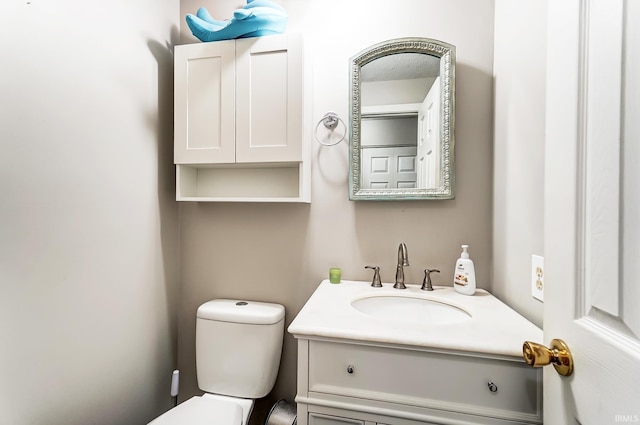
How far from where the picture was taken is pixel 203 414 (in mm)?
1064

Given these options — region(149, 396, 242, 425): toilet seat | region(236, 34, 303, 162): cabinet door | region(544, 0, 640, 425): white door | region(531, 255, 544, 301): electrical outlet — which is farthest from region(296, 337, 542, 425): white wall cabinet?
region(236, 34, 303, 162): cabinet door

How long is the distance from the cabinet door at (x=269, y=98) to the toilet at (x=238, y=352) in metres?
0.71

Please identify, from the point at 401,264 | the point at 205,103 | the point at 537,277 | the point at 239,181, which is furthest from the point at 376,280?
the point at 205,103

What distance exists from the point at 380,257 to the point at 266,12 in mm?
1197

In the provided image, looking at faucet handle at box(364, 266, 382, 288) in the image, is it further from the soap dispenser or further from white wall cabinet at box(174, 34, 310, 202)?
white wall cabinet at box(174, 34, 310, 202)

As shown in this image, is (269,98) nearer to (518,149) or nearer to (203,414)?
(518,149)

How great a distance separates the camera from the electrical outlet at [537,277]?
88 centimetres

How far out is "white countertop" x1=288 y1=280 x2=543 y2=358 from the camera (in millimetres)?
755

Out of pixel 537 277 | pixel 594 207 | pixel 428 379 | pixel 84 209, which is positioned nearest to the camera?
pixel 594 207

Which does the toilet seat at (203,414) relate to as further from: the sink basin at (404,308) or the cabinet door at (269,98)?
the cabinet door at (269,98)

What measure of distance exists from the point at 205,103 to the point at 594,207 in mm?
1383

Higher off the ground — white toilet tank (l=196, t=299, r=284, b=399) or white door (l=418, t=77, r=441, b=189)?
white door (l=418, t=77, r=441, b=189)

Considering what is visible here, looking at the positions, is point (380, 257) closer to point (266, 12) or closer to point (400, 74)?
point (400, 74)

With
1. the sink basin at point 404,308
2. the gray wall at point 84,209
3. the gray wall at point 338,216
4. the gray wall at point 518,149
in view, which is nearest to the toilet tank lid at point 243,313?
the gray wall at point 338,216
